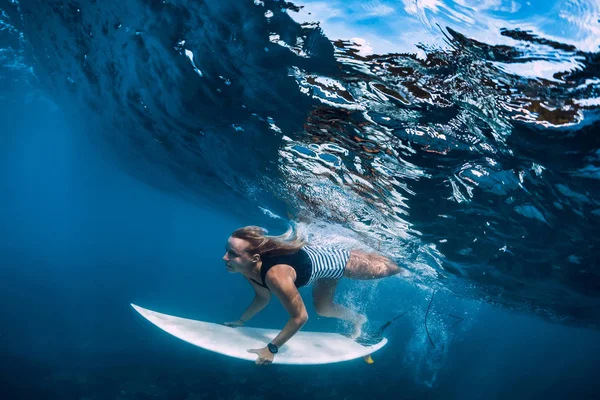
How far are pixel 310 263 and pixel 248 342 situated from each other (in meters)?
2.47

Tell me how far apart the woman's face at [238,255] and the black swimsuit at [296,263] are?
27 centimetres

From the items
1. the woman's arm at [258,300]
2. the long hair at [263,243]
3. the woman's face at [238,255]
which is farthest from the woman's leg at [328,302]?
the woman's face at [238,255]

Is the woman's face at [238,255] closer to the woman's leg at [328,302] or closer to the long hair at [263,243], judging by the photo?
the long hair at [263,243]

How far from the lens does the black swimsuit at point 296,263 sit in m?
5.57

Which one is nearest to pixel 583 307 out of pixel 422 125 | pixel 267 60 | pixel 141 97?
pixel 422 125

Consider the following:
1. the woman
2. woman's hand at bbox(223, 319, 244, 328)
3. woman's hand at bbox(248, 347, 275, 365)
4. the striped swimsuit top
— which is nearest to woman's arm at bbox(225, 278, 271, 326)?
the woman

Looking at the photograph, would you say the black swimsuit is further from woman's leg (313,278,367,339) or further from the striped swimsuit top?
woman's leg (313,278,367,339)

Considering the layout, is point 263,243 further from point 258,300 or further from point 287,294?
point 258,300

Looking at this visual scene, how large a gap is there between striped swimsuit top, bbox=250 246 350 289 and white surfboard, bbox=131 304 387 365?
4.74 ft

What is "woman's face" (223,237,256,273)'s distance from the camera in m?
5.47

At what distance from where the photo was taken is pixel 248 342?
6.70 m

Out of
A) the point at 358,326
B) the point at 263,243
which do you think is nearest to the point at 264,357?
the point at 263,243

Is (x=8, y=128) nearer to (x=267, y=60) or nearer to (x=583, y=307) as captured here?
(x=267, y=60)

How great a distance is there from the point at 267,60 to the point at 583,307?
24.6m
